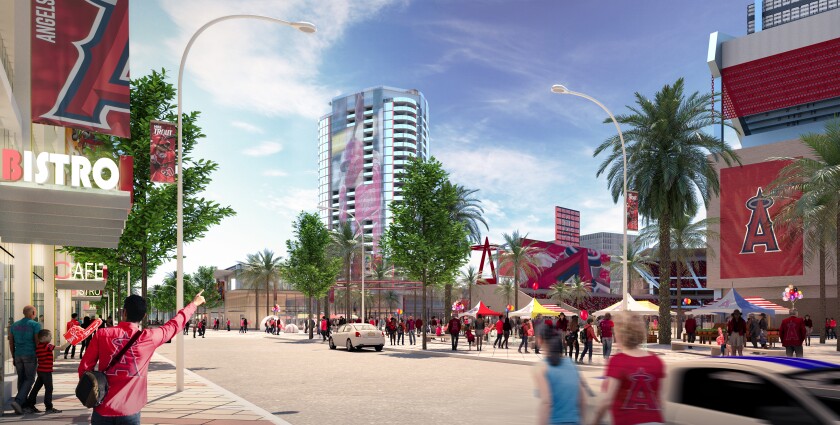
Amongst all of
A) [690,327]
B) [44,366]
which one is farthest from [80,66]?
[690,327]

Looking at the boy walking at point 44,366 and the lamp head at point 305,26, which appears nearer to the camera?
the boy walking at point 44,366

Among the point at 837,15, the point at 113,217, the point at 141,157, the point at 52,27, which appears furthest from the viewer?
the point at 837,15

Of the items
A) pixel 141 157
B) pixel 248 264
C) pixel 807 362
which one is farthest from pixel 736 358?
pixel 248 264

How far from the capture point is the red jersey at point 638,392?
5.64 m

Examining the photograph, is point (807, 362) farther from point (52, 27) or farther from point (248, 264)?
point (248, 264)

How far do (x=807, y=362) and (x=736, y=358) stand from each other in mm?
530

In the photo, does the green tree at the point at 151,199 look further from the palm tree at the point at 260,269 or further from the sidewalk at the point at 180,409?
the palm tree at the point at 260,269

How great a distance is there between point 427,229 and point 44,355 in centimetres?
2733

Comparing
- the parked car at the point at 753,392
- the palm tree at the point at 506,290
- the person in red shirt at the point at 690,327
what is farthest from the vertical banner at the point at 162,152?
the palm tree at the point at 506,290

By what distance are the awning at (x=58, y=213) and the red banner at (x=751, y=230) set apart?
5708cm

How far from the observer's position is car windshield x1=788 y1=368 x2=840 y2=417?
550cm

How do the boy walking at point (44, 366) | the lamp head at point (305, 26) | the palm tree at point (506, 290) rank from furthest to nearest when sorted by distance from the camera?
the palm tree at point (506, 290)
the lamp head at point (305, 26)
the boy walking at point (44, 366)

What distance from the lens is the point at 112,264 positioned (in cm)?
2578

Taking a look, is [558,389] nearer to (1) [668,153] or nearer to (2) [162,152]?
(2) [162,152]
